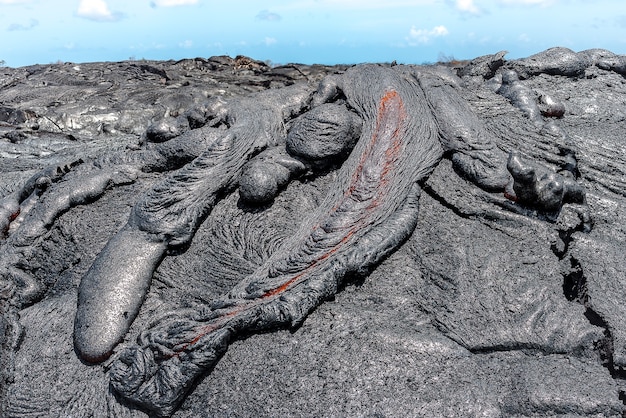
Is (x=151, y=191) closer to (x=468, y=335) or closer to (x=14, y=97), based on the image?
(x=468, y=335)

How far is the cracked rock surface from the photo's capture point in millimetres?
2770

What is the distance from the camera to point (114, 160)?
13.4 feet

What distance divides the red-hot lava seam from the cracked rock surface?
182 millimetres

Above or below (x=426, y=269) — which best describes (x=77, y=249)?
below

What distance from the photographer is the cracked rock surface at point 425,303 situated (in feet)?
9.09

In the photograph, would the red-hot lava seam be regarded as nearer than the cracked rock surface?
No

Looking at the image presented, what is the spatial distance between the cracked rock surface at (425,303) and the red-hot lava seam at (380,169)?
182mm

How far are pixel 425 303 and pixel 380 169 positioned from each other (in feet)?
2.77

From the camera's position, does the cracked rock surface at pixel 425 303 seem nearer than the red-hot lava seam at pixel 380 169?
Yes

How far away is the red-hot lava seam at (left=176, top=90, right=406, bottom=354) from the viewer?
118 inches

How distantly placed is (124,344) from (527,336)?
2.17 meters

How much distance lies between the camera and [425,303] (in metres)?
3.08

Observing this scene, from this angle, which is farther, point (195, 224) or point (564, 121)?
point (564, 121)

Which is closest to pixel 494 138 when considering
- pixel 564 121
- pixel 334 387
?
pixel 564 121
